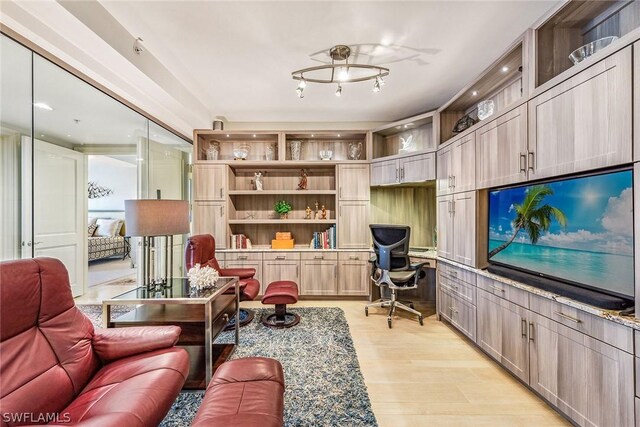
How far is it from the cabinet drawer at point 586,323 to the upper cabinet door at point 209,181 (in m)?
4.02

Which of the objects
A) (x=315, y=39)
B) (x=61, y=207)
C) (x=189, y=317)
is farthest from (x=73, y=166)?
(x=315, y=39)

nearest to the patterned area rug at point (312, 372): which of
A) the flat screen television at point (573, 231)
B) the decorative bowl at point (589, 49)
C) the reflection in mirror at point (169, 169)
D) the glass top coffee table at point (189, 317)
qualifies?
the glass top coffee table at point (189, 317)

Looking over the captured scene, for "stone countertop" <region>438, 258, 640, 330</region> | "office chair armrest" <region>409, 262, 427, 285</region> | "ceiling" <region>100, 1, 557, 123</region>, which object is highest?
"ceiling" <region>100, 1, 557, 123</region>

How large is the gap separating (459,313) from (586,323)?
4.88 ft

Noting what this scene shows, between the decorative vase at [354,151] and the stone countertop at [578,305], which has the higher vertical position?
the decorative vase at [354,151]

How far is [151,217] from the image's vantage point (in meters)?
2.27

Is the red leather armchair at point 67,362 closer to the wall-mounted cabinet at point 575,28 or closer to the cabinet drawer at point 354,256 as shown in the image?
the cabinet drawer at point 354,256

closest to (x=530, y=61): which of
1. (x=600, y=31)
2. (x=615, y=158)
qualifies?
(x=600, y=31)

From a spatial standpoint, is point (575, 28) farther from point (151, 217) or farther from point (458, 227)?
point (151, 217)

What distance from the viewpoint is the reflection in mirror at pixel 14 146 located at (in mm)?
1858

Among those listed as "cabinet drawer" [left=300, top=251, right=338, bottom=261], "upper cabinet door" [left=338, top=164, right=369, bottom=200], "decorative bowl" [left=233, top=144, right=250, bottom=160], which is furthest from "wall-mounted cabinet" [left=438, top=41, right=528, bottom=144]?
"decorative bowl" [left=233, top=144, right=250, bottom=160]

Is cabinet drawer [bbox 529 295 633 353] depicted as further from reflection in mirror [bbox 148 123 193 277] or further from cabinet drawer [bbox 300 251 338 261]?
reflection in mirror [bbox 148 123 193 277]

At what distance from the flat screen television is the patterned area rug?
1640mm

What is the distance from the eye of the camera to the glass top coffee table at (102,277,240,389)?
2061 mm
